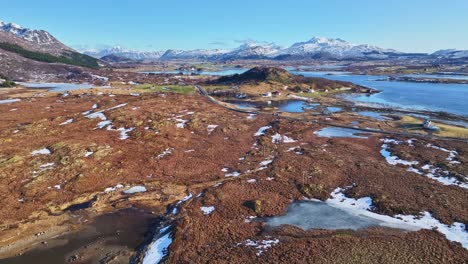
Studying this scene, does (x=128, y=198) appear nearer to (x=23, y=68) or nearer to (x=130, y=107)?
(x=130, y=107)

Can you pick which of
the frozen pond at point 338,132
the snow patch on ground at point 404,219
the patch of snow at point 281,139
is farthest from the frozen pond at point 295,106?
the snow patch on ground at point 404,219

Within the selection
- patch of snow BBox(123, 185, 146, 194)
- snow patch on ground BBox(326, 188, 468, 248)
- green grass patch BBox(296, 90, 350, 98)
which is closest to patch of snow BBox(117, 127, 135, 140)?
patch of snow BBox(123, 185, 146, 194)

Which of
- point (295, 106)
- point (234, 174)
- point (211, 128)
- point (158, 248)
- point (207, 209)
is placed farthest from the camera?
point (295, 106)

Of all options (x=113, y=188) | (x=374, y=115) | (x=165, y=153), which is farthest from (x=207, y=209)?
(x=374, y=115)

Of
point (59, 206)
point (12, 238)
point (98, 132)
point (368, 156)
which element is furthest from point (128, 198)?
point (368, 156)

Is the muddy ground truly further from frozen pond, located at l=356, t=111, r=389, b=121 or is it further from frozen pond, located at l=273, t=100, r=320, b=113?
frozen pond, located at l=273, t=100, r=320, b=113

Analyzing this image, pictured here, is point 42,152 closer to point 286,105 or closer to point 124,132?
point 124,132
